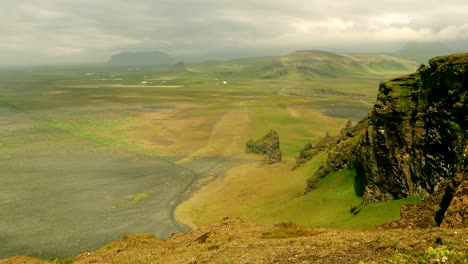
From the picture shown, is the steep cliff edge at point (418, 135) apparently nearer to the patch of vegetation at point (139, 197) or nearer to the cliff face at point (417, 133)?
the cliff face at point (417, 133)

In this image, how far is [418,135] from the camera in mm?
38406

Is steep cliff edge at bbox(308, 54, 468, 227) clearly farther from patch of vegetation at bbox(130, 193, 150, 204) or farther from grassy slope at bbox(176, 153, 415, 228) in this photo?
patch of vegetation at bbox(130, 193, 150, 204)

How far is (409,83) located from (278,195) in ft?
92.4

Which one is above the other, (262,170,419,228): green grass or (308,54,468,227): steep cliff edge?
(308,54,468,227): steep cliff edge

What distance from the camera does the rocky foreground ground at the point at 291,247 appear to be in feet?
60.1

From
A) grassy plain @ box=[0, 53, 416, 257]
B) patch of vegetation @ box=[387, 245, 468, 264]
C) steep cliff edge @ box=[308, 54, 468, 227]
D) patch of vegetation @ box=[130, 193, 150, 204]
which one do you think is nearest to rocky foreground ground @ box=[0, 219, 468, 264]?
patch of vegetation @ box=[387, 245, 468, 264]

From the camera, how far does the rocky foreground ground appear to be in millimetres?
18312

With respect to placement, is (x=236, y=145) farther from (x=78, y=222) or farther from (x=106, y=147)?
(x=78, y=222)

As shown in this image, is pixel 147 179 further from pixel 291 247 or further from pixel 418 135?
pixel 291 247

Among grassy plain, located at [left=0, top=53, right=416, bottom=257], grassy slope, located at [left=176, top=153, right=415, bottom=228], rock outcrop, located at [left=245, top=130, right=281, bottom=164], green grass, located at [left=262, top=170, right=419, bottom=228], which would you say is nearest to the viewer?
green grass, located at [left=262, top=170, right=419, bottom=228]

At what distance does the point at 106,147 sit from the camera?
105875 mm

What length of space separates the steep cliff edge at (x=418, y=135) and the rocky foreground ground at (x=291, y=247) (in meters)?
7.74

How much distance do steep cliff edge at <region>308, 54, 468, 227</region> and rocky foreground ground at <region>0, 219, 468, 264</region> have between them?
7.74 meters

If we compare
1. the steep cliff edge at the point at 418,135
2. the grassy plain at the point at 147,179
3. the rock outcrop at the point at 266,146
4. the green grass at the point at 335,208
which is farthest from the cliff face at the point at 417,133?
the rock outcrop at the point at 266,146
